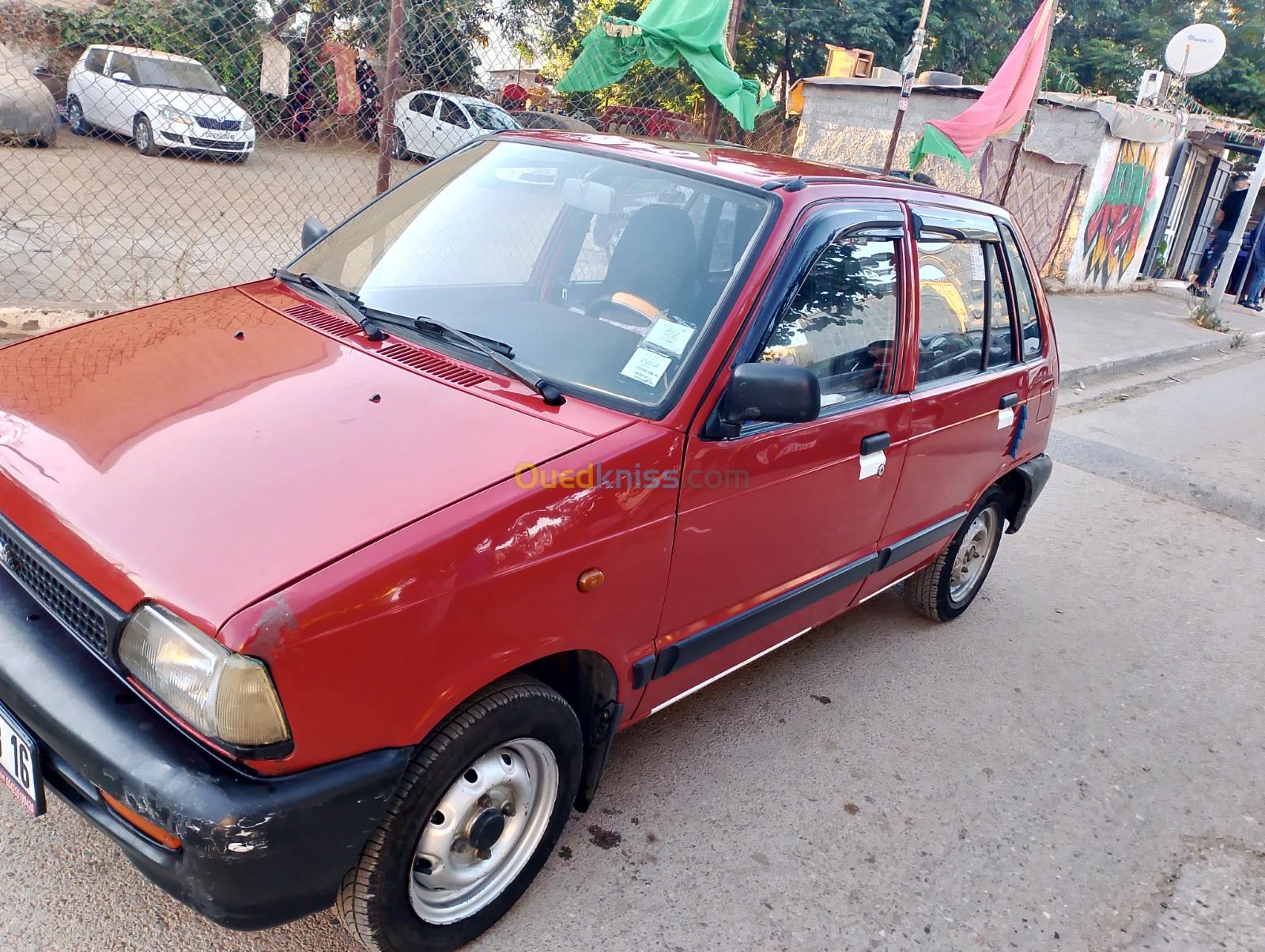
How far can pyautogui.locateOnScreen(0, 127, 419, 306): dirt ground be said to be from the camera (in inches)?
274

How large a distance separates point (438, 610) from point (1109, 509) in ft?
18.6

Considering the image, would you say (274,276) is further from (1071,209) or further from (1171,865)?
(1071,209)

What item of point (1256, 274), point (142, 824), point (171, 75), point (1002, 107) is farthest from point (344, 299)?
point (1256, 274)

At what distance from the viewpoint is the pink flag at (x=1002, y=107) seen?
9461mm

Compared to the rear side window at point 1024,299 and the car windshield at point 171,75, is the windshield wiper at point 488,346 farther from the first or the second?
the car windshield at point 171,75

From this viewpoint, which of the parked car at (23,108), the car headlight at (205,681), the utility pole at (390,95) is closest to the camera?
the car headlight at (205,681)

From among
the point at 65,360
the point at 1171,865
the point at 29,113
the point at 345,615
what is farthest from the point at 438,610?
the point at 29,113

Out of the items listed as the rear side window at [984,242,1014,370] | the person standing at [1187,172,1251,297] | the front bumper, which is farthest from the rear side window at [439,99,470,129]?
the person standing at [1187,172,1251,297]

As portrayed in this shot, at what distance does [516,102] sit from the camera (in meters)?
7.40

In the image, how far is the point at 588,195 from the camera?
2959 millimetres

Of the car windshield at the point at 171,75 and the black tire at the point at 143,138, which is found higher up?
the car windshield at the point at 171,75

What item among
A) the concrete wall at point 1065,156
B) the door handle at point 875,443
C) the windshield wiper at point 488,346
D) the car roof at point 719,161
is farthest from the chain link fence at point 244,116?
the concrete wall at point 1065,156

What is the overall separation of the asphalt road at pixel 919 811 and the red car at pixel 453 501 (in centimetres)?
41

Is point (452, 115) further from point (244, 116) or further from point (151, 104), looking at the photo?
point (151, 104)
